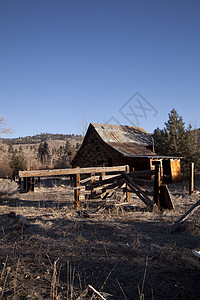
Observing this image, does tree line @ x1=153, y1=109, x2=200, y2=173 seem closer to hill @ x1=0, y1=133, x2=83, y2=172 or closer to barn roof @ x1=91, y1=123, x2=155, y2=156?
barn roof @ x1=91, y1=123, x2=155, y2=156

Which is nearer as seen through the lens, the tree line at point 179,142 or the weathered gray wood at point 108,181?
the weathered gray wood at point 108,181

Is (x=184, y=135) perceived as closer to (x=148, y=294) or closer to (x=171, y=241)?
(x=171, y=241)

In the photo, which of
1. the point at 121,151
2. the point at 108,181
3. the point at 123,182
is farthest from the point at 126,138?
the point at 123,182

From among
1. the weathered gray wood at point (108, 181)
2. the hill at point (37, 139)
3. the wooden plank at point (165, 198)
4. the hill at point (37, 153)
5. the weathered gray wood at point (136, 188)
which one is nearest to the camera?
the wooden plank at point (165, 198)

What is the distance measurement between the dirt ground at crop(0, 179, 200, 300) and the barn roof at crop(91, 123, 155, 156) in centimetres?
1460

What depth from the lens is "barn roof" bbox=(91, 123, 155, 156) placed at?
21.8 metres

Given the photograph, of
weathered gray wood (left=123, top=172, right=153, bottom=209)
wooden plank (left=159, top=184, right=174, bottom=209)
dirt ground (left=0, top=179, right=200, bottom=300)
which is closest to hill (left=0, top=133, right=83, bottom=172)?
weathered gray wood (left=123, top=172, right=153, bottom=209)

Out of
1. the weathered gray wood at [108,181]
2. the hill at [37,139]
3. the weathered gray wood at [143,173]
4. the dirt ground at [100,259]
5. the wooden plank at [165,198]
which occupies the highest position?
the hill at [37,139]

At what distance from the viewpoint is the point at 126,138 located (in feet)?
81.5

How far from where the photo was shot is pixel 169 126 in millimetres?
24188

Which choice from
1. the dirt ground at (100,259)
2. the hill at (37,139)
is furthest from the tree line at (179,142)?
the hill at (37,139)

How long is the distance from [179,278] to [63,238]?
104 inches

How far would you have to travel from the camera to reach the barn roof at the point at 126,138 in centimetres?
2184

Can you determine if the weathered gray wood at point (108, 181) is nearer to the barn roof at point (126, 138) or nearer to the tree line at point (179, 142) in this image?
the barn roof at point (126, 138)
